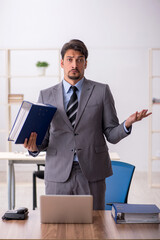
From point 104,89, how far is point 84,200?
929 mm

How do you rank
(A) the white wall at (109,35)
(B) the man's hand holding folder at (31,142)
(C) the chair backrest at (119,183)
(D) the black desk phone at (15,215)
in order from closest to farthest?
(D) the black desk phone at (15,215) < (B) the man's hand holding folder at (31,142) < (C) the chair backrest at (119,183) < (A) the white wall at (109,35)

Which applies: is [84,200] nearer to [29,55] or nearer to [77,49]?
[77,49]

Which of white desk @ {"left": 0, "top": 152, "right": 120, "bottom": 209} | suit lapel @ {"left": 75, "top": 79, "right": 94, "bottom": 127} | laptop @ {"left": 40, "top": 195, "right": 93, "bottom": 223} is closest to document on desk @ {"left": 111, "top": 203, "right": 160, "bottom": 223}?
laptop @ {"left": 40, "top": 195, "right": 93, "bottom": 223}

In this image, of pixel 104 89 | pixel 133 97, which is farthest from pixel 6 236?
pixel 133 97

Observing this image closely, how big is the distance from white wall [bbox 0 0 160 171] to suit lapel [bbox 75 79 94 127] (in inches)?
178

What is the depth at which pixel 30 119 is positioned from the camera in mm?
2193

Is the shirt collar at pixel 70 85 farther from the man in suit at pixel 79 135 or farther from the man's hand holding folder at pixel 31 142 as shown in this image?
the man's hand holding folder at pixel 31 142

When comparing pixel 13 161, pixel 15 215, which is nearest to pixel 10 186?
A: pixel 13 161

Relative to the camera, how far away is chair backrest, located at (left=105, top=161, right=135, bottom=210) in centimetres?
304

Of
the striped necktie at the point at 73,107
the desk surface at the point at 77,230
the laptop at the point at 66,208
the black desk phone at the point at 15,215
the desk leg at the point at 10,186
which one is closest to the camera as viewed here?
the desk surface at the point at 77,230

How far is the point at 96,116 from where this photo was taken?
2371 mm

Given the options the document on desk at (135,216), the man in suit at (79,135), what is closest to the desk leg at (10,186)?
the man in suit at (79,135)

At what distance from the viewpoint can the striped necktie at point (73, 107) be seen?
2388 mm

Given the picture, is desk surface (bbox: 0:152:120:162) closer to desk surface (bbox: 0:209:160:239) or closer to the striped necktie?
the striped necktie
